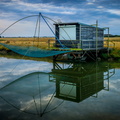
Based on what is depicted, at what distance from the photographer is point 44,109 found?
6.62m

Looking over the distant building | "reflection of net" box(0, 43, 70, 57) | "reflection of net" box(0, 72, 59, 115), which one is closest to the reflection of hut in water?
"reflection of net" box(0, 72, 59, 115)

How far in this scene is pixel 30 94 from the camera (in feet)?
27.0

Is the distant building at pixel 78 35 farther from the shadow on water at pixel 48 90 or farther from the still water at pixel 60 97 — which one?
the still water at pixel 60 97

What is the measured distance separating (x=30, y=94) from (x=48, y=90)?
3.06 ft

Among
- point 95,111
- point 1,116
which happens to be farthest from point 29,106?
point 95,111

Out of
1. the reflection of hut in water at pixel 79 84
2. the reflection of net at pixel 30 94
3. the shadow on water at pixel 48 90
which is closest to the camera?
the reflection of net at pixel 30 94

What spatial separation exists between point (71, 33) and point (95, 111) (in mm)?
11777

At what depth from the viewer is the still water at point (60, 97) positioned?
617cm

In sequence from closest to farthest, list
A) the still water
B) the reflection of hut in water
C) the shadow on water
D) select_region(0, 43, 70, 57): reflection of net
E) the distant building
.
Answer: the still water
the shadow on water
the reflection of hut in water
select_region(0, 43, 70, 57): reflection of net
the distant building

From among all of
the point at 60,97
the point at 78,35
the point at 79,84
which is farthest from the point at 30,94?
the point at 78,35

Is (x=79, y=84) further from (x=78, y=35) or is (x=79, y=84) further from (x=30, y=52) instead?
(x=78, y=35)

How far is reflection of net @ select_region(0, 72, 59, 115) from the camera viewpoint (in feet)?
22.1

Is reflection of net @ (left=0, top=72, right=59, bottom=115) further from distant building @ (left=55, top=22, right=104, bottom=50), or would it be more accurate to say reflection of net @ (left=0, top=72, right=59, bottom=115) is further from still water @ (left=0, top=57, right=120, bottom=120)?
distant building @ (left=55, top=22, right=104, bottom=50)

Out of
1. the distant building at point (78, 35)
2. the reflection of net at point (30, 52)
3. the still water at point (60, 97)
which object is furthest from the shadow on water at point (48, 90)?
the distant building at point (78, 35)
